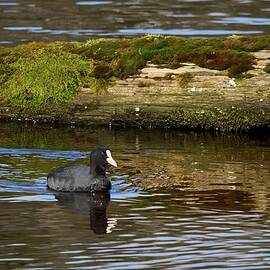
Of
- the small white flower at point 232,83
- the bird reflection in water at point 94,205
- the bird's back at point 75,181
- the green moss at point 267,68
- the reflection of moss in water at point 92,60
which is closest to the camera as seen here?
the bird reflection in water at point 94,205

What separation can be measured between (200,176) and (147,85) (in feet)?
8.35

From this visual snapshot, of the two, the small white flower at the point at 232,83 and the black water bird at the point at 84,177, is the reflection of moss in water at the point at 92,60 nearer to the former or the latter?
the small white flower at the point at 232,83

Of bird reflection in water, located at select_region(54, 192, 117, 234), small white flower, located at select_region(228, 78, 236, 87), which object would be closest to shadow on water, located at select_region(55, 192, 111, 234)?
bird reflection in water, located at select_region(54, 192, 117, 234)

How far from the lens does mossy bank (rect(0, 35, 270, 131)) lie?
1516 centimetres

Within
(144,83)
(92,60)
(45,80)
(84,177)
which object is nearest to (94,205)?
(84,177)

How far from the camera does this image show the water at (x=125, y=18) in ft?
80.2

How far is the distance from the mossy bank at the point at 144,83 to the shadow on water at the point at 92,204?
3250 mm

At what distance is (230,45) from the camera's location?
1584 cm

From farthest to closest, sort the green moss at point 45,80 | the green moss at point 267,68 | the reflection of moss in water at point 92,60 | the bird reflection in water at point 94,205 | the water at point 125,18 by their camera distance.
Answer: the water at point 125,18
the green moss at point 45,80
the reflection of moss in water at point 92,60
the green moss at point 267,68
the bird reflection in water at point 94,205

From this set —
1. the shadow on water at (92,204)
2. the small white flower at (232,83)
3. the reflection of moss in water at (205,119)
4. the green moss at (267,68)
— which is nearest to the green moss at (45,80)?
the reflection of moss in water at (205,119)

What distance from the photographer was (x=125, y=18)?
27.4 metres

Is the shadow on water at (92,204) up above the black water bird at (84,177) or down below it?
below

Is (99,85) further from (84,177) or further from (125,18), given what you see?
(125,18)

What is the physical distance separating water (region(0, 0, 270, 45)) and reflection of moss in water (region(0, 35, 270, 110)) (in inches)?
272
